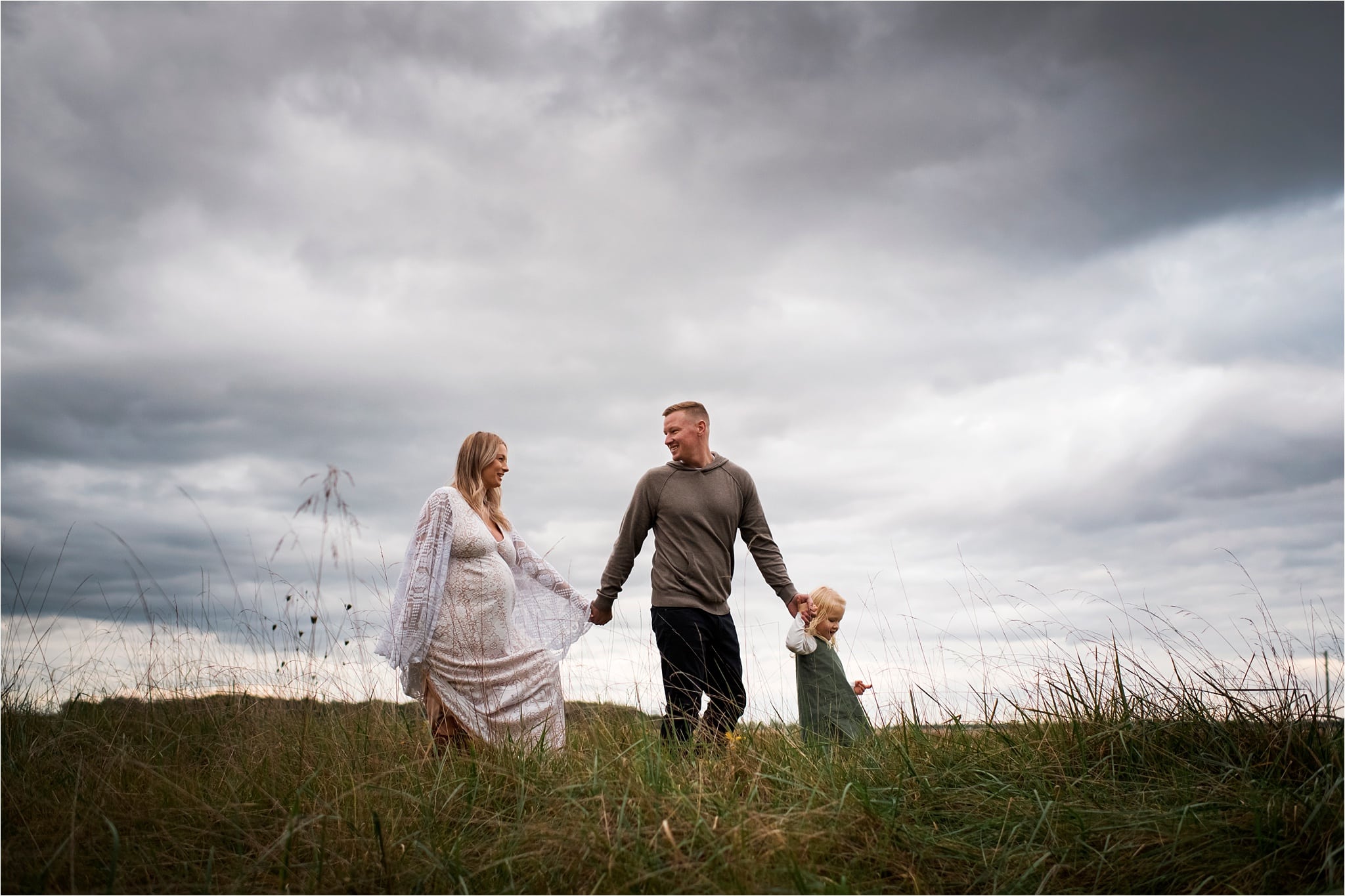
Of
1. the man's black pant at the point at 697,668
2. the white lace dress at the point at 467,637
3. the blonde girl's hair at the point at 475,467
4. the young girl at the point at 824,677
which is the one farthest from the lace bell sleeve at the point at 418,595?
the young girl at the point at 824,677

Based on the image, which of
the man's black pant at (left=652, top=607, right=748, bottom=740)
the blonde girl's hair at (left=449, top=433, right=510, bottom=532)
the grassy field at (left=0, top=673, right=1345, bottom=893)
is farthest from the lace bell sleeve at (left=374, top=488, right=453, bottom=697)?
the man's black pant at (left=652, top=607, right=748, bottom=740)

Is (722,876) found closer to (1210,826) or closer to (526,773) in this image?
(526,773)

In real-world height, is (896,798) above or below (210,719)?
below

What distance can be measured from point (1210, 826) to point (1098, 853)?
462 millimetres

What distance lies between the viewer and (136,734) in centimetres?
520

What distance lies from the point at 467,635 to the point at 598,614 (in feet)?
3.82

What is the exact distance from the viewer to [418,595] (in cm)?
477

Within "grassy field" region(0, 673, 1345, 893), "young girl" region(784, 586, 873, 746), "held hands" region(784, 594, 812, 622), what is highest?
"held hands" region(784, 594, 812, 622)

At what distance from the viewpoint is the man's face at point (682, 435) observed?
5.87 meters

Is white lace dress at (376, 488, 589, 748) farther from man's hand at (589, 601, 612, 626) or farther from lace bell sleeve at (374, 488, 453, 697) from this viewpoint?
man's hand at (589, 601, 612, 626)

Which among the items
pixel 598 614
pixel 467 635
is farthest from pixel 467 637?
pixel 598 614

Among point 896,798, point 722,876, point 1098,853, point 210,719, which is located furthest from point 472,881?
point 210,719

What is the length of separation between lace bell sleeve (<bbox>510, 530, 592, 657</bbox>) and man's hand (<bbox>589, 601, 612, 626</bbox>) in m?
0.11

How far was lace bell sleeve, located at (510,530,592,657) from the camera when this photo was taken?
5414 millimetres
